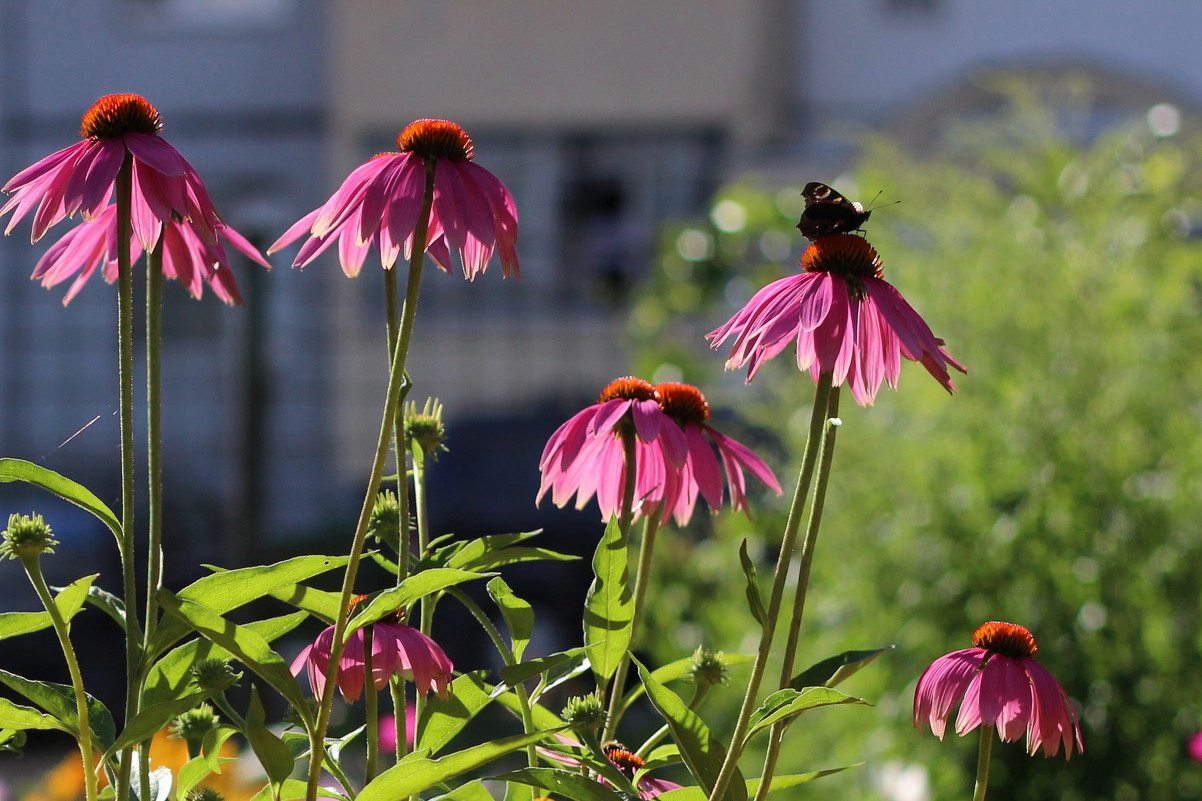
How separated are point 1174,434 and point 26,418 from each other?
5155mm

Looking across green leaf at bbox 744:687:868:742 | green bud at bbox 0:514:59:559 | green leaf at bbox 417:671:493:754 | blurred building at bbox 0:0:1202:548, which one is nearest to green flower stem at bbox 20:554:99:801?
green bud at bbox 0:514:59:559

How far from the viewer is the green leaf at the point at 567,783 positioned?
1.39ft

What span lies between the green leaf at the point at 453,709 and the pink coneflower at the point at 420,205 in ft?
0.46

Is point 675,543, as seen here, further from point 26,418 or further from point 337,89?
point 337,89

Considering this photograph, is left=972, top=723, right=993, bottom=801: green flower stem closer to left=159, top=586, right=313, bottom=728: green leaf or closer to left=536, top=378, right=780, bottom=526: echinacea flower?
left=536, top=378, right=780, bottom=526: echinacea flower

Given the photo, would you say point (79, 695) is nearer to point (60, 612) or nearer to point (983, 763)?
point (60, 612)

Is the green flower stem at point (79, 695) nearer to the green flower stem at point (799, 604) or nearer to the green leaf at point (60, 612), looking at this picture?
the green leaf at point (60, 612)

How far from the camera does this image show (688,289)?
110 inches

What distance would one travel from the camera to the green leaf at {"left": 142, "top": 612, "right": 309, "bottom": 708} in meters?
0.45

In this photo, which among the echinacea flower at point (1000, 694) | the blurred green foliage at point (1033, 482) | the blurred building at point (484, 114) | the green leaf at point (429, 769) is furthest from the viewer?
the blurred building at point (484, 114)

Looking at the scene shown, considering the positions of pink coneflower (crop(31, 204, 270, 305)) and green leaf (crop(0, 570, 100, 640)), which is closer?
green leaf (crop(0, 570, 100, 640))

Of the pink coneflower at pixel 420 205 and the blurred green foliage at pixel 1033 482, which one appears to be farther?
the blurred green foliage at pixel 1033 482

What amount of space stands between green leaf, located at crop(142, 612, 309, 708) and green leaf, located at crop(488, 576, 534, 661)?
0.07m

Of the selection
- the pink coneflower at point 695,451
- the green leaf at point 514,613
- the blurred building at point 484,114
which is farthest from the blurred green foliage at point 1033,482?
the blurred building at point 484,114
